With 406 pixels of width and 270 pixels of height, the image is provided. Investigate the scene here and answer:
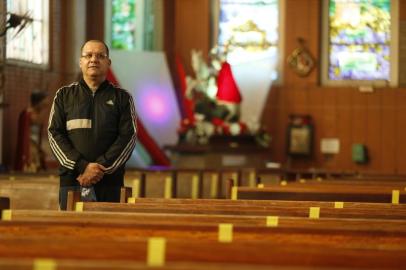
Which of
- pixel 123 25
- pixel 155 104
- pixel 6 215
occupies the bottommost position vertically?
pixel 6 215

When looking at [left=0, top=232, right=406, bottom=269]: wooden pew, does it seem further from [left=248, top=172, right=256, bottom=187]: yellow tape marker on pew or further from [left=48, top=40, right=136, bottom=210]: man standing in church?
[left=248, top=172, right=256, bottom=187]: yellow tape marker on pew

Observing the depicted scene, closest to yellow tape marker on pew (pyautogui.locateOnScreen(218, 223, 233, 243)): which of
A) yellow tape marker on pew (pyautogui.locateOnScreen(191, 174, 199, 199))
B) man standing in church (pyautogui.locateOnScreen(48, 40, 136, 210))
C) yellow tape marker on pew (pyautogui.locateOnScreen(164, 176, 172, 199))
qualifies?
man standing in church (pyautogui.locateOnScreen(48, 40, 136, 210))

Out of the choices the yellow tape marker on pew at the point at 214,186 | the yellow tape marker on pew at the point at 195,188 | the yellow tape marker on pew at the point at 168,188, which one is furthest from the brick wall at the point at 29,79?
the yellow tape marker on pew at the point at 168,188

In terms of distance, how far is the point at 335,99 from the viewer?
728 inches

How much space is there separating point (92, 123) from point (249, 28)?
45.1 ft

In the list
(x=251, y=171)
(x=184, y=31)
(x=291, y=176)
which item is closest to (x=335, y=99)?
(x=184, y=31)

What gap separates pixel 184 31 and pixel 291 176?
672 cm

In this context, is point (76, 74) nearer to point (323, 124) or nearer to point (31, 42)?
point (31, 42)

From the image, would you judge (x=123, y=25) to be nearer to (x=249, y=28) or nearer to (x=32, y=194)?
(x=249, y=28)

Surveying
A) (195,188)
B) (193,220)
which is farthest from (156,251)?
(195,188)

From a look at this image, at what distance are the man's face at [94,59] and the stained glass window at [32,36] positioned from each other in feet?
31.8

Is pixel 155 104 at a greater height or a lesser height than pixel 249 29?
lesser

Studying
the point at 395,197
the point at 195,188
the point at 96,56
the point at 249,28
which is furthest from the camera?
the point at 249,28

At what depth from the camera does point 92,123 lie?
18.1ft
